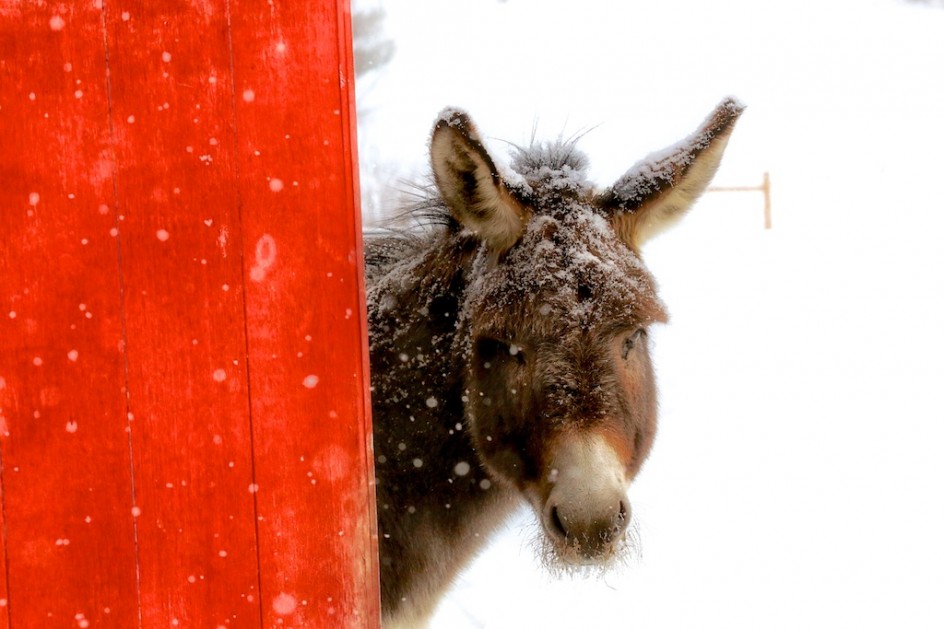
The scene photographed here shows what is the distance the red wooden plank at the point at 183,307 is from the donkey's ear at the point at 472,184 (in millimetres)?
506

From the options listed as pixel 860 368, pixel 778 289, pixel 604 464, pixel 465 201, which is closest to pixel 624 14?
pixel 778 289

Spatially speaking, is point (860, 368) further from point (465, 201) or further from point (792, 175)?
point (465, 201)

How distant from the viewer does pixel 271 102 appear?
124 centimetres

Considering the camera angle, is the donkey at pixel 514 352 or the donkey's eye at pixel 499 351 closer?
the donkey at pixel 514 352

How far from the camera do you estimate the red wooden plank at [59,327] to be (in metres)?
1.19

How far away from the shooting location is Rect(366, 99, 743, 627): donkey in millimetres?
1553

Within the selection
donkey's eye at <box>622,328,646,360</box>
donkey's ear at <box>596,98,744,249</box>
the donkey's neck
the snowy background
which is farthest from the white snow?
the snowy background

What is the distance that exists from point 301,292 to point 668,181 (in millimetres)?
998

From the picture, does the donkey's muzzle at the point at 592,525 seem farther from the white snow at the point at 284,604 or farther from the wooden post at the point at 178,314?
the white snow at the point at 284,604

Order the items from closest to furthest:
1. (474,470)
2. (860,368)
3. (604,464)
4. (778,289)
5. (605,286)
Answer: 1. (604,464)
2. (605,286)
3. (474,470)
4. (860,368)
5. (778,289)

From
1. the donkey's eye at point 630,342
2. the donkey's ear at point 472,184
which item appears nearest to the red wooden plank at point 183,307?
the donkey's ear at point 472,184

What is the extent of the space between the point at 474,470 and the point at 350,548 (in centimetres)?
75

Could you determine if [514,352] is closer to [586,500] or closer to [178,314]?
[586,500]

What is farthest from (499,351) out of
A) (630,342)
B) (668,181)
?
(668,181)
